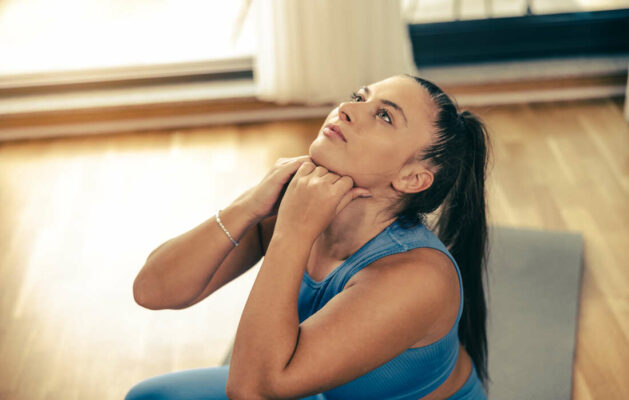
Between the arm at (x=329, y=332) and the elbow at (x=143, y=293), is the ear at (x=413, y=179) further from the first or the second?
the elbow at (x=143, y=293)

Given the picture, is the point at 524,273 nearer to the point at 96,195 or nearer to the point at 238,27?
the point at 96,195

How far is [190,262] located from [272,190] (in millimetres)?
217


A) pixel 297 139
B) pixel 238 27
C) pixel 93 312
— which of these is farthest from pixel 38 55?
pixel 93 312

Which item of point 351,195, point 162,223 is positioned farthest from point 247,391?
point 162,223

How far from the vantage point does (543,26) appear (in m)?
3.34

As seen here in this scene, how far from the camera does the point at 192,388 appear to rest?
4.72 ft

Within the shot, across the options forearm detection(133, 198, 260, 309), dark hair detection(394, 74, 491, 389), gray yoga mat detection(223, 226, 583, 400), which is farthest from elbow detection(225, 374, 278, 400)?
gray yoga mat detection(223, 226, 583, 400)

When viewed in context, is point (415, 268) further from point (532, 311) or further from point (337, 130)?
point (532, 311)

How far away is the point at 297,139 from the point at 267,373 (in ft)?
7.14

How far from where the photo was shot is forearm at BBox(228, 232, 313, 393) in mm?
1137

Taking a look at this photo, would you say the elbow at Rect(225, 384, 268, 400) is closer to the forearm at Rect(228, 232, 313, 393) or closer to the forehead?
the forearm at Rect(228, 232, 313, 393)

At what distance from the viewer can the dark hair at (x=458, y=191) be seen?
1.33 metres

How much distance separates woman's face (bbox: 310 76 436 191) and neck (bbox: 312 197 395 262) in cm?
5

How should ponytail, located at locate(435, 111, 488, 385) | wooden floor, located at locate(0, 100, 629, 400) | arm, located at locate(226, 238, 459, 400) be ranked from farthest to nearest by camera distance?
wooden floor, located at locate(0, 100, 629, 400), ponytail, located at locate(435, 111, 488, 385), arm, located at locate(226, 238, 459, 400)
